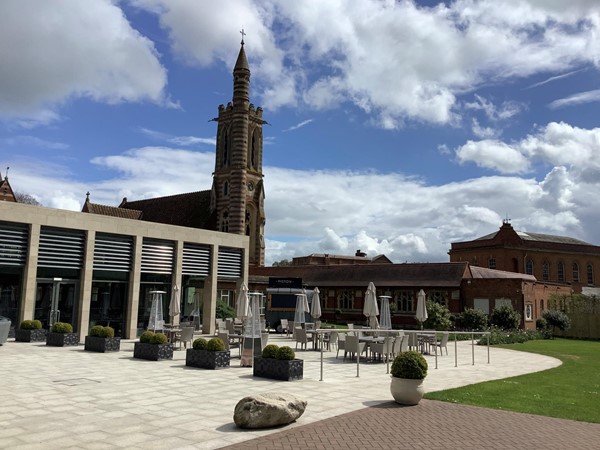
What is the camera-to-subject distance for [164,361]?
51.7ft

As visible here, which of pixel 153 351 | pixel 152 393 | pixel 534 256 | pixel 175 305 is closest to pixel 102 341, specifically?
pixel 153 351

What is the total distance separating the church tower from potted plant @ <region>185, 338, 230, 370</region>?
35640 millimetres

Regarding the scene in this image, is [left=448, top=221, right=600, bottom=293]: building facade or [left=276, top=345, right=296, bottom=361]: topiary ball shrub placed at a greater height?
[left=448, top=221, right=600, bottom=293]: building facade

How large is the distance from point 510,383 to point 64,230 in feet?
56.4

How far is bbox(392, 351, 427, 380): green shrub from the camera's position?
1002 centimetres

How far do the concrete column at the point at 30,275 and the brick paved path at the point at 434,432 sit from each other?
15458mm

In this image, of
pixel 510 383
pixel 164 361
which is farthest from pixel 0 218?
pixel 510 383

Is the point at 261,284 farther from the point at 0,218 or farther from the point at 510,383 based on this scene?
the point at 510,383

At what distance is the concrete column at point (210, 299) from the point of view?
2680 centimetres

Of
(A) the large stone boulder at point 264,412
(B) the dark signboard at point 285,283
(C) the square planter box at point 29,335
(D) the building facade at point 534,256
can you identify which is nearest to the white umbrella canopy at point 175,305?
(C) the square planter box at point 29,335

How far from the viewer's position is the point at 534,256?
6131cm

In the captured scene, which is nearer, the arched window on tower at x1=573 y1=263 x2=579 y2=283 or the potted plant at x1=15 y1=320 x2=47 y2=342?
the potted plant at x1=15 y1=320 x2=47 y2=342

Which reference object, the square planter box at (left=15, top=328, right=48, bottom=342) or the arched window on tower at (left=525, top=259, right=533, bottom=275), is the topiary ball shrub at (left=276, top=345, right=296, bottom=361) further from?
the arched window on tower at (left=525, top=259, right=533, bottom=275)

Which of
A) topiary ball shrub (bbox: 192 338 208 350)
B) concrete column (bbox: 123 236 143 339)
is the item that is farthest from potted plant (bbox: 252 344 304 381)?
concrete column (bbox: 123 236 143 339)
